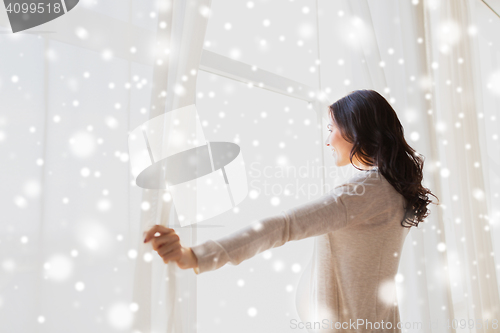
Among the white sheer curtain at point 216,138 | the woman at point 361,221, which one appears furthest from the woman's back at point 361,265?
the white sheer curtain at point 216,138

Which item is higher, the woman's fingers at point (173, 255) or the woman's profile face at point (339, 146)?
the woman's profile face at point (339, 146)

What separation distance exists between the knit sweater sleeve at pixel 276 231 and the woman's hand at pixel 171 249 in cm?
1

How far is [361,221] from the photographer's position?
71 cm

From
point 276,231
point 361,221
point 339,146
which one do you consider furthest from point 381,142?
point 276,231

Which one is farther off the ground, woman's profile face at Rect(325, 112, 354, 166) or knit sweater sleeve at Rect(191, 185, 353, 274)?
woman's profile face at Rect(325, 112, 354, 166)

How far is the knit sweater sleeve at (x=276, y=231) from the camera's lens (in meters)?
0.54

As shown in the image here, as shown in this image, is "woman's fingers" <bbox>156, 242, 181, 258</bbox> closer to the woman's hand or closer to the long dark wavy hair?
the woman's hand

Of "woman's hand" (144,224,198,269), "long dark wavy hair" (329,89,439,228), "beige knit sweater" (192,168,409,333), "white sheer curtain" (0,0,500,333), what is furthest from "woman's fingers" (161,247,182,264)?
"long dark wavy hair" (329,89,439,228)

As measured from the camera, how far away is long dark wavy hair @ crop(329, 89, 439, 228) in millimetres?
790

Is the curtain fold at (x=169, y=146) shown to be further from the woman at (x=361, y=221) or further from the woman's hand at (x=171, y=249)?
the woman at (x=361, y=221)

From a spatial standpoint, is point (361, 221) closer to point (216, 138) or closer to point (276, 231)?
point (276, 231)

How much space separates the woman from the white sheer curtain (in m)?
0.29

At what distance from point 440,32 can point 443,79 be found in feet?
0.82

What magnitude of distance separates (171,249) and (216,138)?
0.61 m
